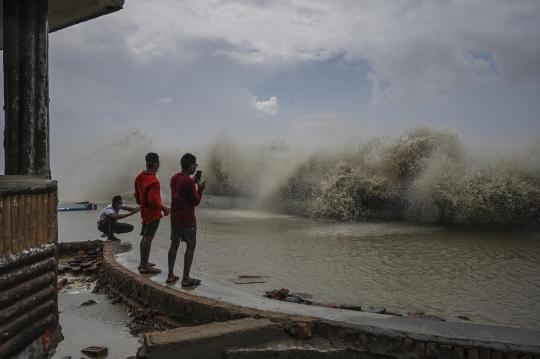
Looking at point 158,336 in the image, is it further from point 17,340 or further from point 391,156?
point 391,156

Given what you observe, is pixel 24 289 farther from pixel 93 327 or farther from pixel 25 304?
pixel 93 327

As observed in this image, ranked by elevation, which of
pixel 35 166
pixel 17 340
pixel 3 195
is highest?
pixel 35 166

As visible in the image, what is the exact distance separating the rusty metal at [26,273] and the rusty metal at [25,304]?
13 centimetres

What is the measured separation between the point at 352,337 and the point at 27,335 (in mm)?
2257

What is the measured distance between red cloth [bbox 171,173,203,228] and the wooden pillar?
1.54 metres

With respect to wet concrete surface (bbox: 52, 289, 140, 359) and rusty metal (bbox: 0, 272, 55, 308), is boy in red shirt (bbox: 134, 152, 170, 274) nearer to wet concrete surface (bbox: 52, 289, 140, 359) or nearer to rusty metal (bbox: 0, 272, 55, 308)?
wet concrete surface (bbox: 52, 289, 140, 359)

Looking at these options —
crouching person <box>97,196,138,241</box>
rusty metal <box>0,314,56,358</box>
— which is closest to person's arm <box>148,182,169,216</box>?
rusty metal <box>0,314,56,358</box>

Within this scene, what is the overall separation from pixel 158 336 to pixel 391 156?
12372 millimetres

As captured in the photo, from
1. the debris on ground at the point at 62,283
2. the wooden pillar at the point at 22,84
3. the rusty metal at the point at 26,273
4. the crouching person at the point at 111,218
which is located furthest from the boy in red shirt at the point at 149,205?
the crouching person at the point at 111,218

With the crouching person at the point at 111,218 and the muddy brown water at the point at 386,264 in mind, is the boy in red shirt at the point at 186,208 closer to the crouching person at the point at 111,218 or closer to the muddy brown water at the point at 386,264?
the muddy brown water at the point at 386,264

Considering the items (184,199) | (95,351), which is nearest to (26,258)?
(95,351)

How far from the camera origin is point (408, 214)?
13031 mm

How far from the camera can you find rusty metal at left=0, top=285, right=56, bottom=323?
2463 millimetres

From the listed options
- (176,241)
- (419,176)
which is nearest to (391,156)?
(419,176)
